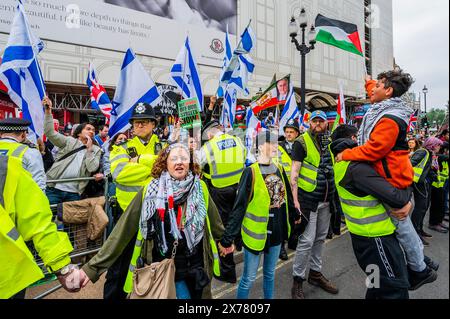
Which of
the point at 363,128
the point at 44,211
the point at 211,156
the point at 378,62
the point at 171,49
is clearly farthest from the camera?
the point at 378,62

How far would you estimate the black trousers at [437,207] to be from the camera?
5829mm

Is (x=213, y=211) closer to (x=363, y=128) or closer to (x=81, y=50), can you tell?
(x=363, y=128)

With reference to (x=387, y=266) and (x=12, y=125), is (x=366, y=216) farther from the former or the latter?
(x=12, y=125)

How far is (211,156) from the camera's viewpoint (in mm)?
3996

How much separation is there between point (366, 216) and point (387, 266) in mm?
391

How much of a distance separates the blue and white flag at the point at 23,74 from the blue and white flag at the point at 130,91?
88 centimetres

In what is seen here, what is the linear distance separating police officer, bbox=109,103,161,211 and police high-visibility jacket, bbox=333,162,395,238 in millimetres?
1862

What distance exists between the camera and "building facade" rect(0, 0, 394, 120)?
44.4ft

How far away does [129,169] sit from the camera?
2.68 metres

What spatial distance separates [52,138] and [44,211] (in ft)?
9.03

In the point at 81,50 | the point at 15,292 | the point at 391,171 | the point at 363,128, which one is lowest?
the point at 15,292

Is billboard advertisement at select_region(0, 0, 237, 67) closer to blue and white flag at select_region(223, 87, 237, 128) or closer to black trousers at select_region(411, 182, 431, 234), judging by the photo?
blue and white flag at select_region(223, 87, 237, 128)

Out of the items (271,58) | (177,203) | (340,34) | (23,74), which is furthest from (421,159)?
(271,58)
